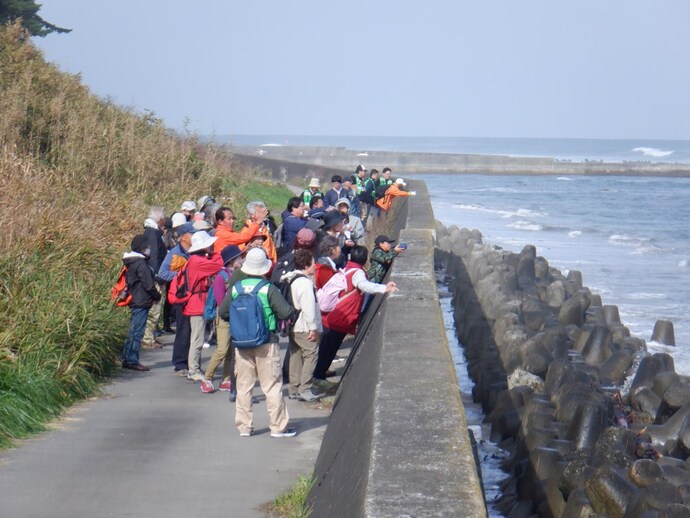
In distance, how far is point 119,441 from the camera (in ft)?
26.3

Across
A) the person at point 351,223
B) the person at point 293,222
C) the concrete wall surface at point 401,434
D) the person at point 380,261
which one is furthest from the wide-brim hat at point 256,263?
the person at point 351,223

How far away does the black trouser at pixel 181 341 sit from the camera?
10.7m

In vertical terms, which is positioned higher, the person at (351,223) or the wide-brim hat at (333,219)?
the wide-brim hat at (333,219)

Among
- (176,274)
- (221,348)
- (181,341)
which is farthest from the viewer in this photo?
(176,274)

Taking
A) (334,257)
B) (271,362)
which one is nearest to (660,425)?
(334,257)

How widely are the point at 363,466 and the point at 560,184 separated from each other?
84.8 m

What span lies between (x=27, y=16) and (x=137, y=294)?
27.1 meters

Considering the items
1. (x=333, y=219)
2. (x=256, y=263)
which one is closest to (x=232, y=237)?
(x=333, y=219)

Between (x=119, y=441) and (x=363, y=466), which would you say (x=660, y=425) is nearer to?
(x=119, y=441)

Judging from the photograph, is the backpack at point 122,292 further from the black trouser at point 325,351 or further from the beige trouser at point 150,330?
the black trouser at point 325,351

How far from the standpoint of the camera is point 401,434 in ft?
16.3

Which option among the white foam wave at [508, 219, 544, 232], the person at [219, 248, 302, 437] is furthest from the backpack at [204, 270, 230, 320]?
the white foam wave at [508, 219, 544, 232]

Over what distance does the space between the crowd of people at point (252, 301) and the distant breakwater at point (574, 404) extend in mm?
2034

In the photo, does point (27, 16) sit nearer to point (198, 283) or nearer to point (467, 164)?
point (198, 283)
